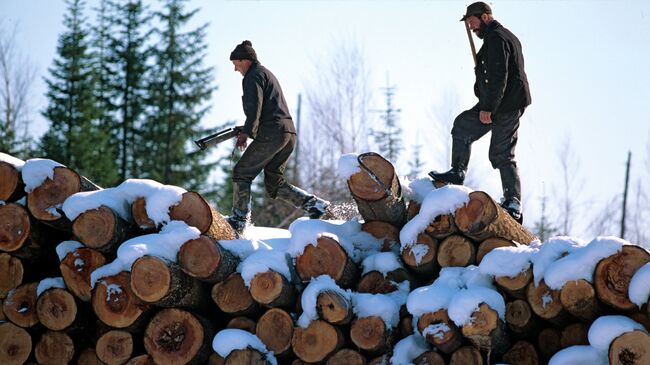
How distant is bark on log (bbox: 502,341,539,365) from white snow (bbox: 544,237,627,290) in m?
0.58

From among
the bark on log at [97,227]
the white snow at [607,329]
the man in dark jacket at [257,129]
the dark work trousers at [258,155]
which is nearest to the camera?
the white snow at [607,329]

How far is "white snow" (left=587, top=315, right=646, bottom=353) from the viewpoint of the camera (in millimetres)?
6258

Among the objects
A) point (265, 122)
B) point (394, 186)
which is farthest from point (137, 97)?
point (394, 186)

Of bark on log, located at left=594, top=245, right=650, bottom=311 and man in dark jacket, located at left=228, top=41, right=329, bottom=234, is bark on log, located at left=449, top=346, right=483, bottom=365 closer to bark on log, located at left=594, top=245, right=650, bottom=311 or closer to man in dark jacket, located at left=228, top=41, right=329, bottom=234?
bark on log, located at left=594, top=245, right=650, bottom=311

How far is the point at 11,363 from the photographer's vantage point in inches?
315

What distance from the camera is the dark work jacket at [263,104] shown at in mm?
9461

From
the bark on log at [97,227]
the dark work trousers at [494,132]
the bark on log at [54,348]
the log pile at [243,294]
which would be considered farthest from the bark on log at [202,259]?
the dark work trousers at [494,132]

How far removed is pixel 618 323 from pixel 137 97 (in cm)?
3029

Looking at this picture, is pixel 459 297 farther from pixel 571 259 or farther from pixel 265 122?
pixel 265 122

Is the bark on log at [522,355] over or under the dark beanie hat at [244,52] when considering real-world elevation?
under

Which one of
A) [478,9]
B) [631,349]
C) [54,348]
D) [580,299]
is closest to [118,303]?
[54,348]

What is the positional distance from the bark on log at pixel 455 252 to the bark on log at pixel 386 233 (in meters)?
0.64

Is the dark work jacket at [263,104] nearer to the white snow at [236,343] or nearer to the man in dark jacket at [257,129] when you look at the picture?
the man in dark jacket at [257,129]

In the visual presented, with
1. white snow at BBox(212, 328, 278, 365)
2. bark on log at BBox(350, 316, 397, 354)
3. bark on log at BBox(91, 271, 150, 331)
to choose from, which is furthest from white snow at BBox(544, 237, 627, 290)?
bark on log at BBox(91, 271, 150, 331)
